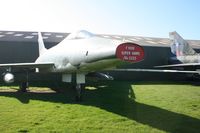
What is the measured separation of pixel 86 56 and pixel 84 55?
16 cm

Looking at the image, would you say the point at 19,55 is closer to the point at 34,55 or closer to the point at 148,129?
the point at 34,55

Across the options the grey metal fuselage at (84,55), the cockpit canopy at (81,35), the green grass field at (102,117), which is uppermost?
the cockpit canopy at (81,35)

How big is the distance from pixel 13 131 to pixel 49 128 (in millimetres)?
780

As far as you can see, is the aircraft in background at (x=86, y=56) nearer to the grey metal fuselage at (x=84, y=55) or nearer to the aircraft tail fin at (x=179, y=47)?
the grey metal fuselage at (x=84, y=55)

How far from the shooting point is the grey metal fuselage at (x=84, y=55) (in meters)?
7.79

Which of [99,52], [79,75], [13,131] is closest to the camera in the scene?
[13,131]

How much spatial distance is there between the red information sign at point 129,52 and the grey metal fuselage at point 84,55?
0.73 feet

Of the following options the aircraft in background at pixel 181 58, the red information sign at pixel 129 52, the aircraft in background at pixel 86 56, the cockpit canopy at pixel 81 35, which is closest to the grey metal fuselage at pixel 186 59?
the aircraft in background at pixel 181 58

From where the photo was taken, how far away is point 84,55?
29.3 ft

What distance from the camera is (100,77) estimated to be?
12.9 m

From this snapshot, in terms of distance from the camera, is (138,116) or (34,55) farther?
(34,55)

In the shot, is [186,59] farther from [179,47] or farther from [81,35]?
[81,35]

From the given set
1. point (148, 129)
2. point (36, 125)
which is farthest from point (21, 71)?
point (148, 129)

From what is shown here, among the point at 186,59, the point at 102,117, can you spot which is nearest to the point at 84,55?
the point at 102,117
